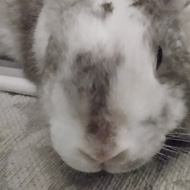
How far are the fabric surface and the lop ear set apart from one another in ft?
0.99

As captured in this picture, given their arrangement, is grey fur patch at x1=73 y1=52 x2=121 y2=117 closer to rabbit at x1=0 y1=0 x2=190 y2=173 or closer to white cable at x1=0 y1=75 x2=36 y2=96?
rabbit at x1=0 y1=0 x2=190 y2=173

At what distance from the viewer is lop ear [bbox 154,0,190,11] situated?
111 centimetres

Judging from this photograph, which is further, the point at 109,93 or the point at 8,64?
the point at 8,64

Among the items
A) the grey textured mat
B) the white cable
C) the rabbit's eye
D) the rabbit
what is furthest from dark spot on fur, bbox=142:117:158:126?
the grey textured mat

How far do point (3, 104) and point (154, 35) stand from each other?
1.45 feet

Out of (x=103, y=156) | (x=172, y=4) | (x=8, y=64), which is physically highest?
(x=172, y=4)

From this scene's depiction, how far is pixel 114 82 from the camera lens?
93 centimetres

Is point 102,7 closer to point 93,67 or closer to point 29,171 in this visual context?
point 93,67

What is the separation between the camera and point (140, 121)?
0.94 m

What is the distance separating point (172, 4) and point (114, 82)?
0.98ft

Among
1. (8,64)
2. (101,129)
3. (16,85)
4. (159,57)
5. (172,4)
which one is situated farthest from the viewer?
(8,64)

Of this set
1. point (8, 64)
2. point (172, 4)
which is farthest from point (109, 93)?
point (8, 64)

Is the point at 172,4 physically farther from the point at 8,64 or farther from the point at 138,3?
the point at 8,64

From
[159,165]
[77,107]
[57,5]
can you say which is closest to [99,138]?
[77,107]
